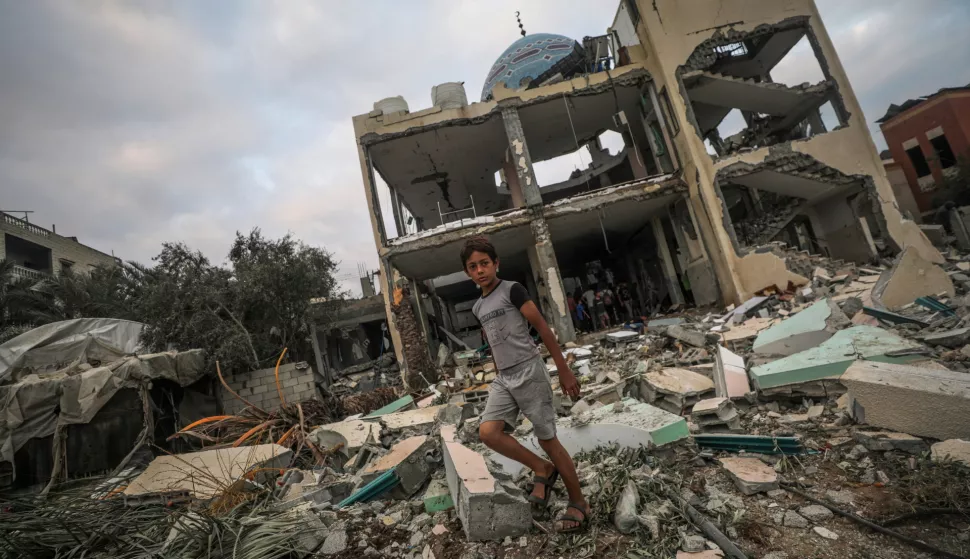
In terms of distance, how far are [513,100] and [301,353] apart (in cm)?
994

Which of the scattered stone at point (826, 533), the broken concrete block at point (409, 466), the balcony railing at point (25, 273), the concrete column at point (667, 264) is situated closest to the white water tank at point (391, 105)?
the concrete column at point (667, 264)

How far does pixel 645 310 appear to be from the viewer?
1436 cm

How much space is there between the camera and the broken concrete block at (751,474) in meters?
2.37

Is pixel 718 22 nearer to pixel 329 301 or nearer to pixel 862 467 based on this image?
pixel 862 467

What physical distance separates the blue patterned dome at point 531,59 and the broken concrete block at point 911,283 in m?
11.0

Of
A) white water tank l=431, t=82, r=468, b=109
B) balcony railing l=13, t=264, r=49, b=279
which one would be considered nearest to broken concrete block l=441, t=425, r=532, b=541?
white water tank l=431, t=82, r=468, b=109

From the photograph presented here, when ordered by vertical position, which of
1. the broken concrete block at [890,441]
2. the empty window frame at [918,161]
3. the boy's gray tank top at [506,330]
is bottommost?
the broken concrete block at [890,441]

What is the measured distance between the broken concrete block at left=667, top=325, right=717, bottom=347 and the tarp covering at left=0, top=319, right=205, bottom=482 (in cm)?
926

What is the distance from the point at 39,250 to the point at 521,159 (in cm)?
2100

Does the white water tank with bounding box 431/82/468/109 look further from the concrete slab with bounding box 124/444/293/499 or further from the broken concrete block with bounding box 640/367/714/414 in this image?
the concrete slab with bounding box 124/444/293/499

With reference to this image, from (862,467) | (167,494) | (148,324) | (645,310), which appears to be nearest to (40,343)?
(148,324)

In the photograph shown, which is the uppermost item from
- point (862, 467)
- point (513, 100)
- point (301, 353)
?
point (513, 100)

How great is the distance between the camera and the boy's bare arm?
2.13 metres

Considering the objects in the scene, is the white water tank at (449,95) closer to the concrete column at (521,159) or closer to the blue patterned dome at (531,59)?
the concrete column at (521,159)
